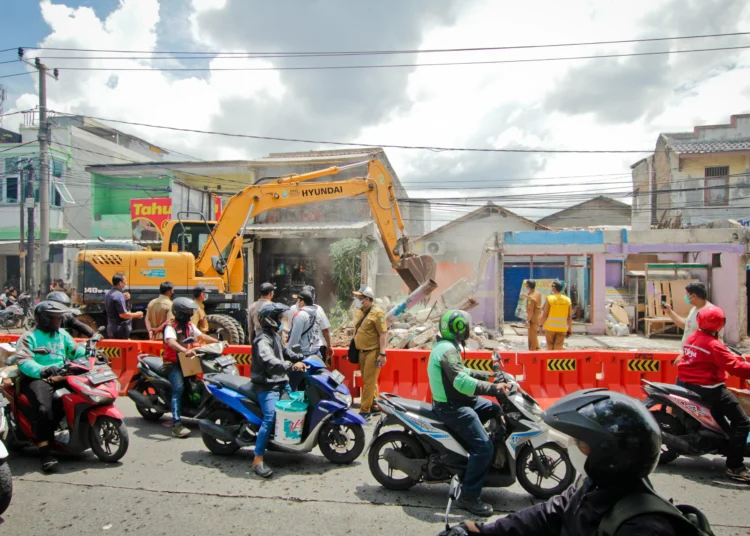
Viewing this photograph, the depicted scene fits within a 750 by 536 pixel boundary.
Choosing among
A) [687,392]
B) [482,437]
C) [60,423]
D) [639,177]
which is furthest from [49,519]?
[639,177]

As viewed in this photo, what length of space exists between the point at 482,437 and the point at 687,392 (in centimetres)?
237

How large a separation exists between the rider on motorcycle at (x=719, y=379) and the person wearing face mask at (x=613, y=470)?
3.82 metres

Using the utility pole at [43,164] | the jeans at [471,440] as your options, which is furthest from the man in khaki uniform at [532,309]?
the utility pole at [43,164]

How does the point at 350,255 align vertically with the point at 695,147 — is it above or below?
below

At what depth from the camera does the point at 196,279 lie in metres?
10.9

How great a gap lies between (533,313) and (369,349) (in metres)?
5.69

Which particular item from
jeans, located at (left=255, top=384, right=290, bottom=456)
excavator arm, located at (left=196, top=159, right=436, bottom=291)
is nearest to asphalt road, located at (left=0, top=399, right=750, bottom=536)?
jeans, located at (left=255, top=384, right=290, bottom=456)

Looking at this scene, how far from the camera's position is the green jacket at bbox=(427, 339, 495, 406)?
156 inches

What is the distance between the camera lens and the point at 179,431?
5918mm

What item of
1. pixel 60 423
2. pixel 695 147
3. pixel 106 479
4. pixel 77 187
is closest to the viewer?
pixel 106 479

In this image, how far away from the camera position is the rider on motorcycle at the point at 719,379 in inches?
185

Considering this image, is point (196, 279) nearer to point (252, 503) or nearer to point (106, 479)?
point (106, 479)

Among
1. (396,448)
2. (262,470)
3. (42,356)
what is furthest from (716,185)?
(42,356)

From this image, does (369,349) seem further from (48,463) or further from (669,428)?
(48,463)
